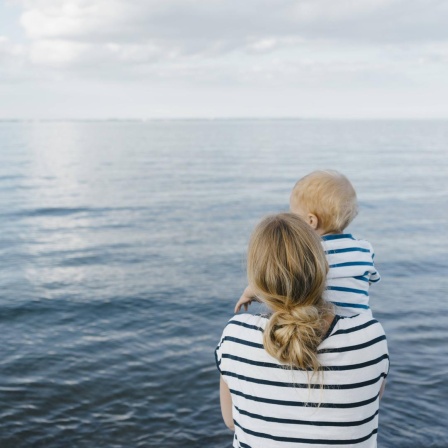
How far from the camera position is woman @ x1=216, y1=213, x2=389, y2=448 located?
2.10 metres

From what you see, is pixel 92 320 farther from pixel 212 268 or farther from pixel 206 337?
pixel 212 268

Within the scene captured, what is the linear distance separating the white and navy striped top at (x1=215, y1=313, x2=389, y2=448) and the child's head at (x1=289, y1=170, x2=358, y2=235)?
3.22ft

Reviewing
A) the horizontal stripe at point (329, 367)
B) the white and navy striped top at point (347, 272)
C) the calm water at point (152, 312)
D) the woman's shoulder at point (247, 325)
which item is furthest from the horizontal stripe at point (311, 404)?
the calm water at point (152, 312)

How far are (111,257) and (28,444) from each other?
7981 mm

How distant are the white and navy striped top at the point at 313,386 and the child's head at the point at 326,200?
3.22ft

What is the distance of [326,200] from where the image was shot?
123 inches

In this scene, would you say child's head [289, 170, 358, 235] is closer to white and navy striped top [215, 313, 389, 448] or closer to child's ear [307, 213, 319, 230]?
child's ear [307, 213, 319, 230]

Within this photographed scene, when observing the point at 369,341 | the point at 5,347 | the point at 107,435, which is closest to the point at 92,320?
the point at 5,347

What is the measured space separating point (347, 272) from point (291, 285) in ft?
3.42

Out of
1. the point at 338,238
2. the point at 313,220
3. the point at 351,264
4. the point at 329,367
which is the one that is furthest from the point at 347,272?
the point at 329,367

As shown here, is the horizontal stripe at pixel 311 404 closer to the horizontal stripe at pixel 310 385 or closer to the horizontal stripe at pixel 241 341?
the horizontal stripe at pixel 310 385

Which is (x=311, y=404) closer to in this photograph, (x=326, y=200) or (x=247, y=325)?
(x=247, y=325)

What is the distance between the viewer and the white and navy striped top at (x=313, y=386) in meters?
2.15

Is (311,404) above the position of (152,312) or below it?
above
